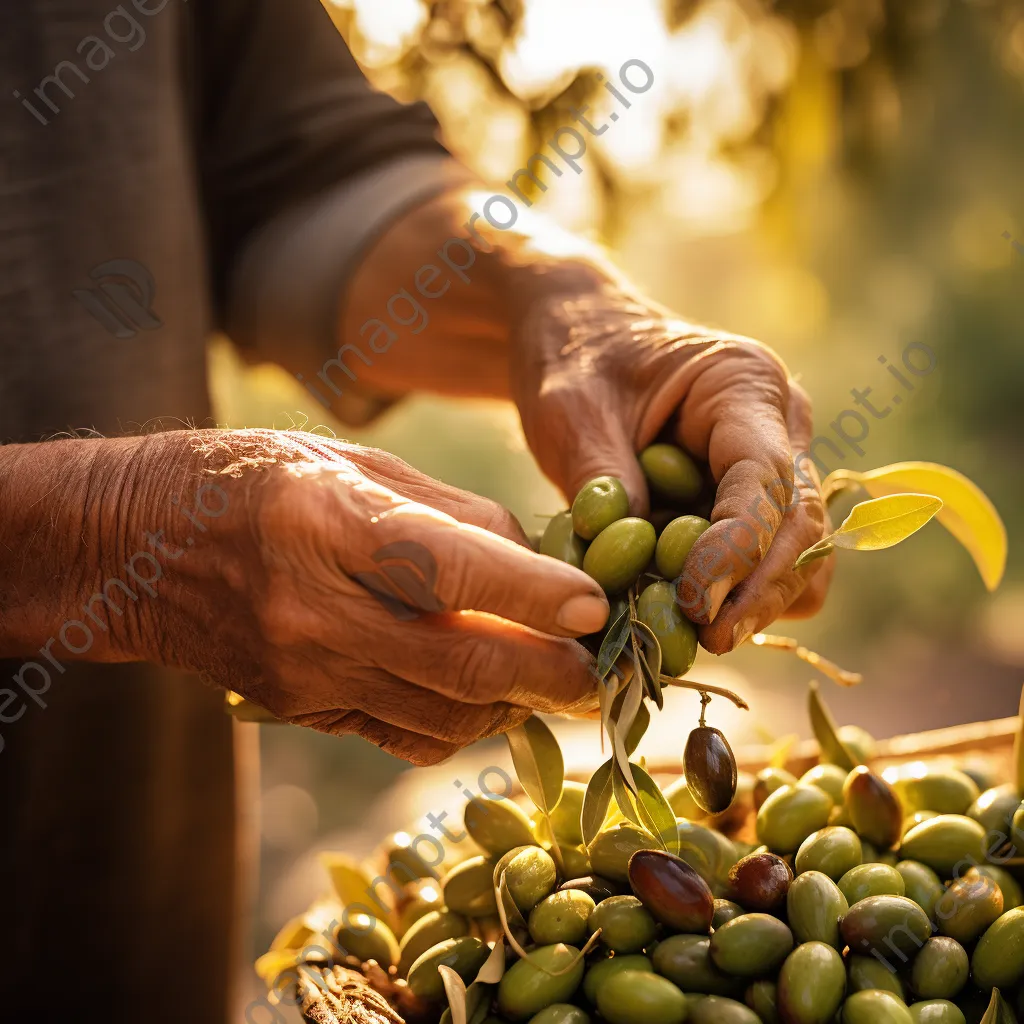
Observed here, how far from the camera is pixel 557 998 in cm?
92

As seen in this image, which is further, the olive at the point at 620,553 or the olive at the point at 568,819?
the olive at the point at 568,819

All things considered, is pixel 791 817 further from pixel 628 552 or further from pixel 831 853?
pixel 628 552

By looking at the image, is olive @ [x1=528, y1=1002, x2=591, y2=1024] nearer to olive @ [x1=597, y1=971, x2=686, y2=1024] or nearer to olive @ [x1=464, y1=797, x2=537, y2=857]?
olive @ [x1=597, y1=971, x2=686, y2=1024]

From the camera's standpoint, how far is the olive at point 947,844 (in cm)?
103

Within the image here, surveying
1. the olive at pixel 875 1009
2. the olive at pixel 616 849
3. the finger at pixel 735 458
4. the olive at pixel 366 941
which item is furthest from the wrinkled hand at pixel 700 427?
the olive at pixel 366 941

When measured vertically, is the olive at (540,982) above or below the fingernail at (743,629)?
below

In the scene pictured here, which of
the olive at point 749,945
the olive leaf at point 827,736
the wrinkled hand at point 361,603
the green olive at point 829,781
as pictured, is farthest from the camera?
the olive leaf at point 827,736

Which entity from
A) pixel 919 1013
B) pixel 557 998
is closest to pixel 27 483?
pixel 557 998

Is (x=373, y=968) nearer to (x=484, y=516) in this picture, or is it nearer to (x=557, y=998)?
(x=557, y=998)

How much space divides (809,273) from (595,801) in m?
3.51

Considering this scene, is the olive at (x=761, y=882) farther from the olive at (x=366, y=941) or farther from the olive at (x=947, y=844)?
the olive at (x=366, y=941)

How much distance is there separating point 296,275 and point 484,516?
74 cm

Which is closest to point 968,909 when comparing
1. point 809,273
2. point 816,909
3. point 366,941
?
point 816,909

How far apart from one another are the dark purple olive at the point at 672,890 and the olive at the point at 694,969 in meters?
0.02
